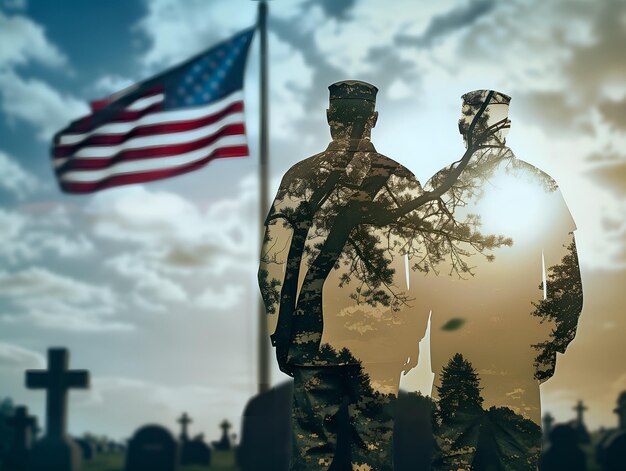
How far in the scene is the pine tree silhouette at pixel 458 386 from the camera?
14.0ft

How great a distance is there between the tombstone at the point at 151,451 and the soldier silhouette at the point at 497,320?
7539 millimetres

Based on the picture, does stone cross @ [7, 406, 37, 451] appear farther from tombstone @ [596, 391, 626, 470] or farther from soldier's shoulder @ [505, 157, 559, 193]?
soldier's shoulder @ [505, 157, 559, 193]

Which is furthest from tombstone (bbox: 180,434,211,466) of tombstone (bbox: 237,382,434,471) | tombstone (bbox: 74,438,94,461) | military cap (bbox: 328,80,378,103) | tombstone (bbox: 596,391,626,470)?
military cap (bbox: 328,80,378,103)

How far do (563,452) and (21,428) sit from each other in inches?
285

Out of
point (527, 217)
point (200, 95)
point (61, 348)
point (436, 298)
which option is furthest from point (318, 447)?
point (61, 348)

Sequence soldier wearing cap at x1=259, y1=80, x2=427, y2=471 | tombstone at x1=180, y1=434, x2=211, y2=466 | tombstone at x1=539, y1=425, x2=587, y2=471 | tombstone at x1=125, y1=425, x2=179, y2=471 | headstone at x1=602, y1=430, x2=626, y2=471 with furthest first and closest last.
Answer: tombstone at x1=180, y1=434, x2=211, y2=466 < tombstone at x1=125, y1=425, x2=179, y2=471 < headstone at x1=602, y1=430, x2=626, y2=471 < tombstone at x1=539, y1=425, x2=587, y2=471 < soldier wearing cap at x1=259, y1=80, x2=427, y2=471

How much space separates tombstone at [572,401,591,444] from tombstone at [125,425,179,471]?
205 inches

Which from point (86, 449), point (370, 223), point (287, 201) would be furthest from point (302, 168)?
point (86, 449)

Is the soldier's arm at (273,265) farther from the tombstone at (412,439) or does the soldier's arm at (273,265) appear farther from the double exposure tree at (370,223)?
the tombstone at (412,439)

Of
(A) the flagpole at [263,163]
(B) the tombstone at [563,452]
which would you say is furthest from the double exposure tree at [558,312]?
(B) the tombstone at [563,452]

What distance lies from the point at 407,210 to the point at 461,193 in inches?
11.7

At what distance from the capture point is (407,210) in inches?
171

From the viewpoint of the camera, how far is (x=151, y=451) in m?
11.2

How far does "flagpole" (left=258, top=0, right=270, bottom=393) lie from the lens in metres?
7.81
